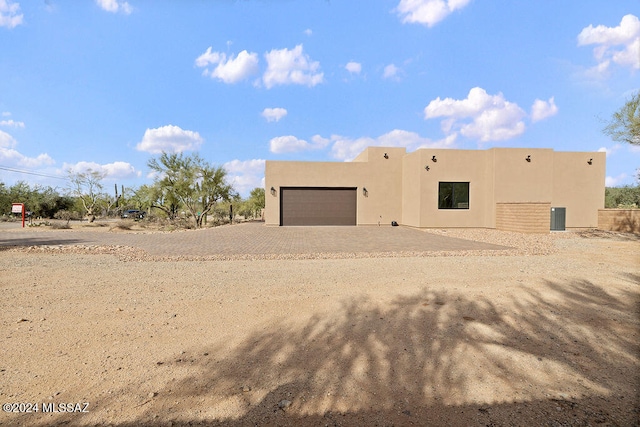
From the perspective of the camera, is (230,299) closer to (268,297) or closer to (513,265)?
(268,297)

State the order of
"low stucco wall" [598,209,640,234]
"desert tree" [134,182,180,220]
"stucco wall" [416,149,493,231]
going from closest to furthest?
"low stucco wall" [598,209,640,234] < "stucco wall" [416,149,493,231] < "desert tree" [134,182,180,220]

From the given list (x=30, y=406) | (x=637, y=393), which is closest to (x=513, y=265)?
(x=637, y=393)

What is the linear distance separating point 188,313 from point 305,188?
16.7 meters

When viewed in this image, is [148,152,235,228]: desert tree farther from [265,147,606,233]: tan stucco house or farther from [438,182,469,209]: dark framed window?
[438,182,469,209]: dark framed window

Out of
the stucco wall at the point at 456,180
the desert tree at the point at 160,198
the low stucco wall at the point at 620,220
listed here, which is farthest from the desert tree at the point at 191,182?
the low stucco wall at the point at 620,220

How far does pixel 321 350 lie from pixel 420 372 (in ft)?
3.00

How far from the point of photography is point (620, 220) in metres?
17.0

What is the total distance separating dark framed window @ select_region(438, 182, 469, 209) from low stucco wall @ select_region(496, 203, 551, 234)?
6.81 feet

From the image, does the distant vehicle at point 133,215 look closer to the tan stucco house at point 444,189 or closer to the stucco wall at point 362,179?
the stucco wall at point 362,179

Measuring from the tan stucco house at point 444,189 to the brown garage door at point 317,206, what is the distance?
68 mm

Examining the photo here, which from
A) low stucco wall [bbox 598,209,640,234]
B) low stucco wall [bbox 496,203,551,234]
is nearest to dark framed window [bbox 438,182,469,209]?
low stucco wall [bbox 496,203,551,234]

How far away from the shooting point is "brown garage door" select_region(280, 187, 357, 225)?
20.2 metres

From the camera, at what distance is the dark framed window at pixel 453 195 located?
1794 centimetres

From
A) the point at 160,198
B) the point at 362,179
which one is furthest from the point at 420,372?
the point at 160,198
